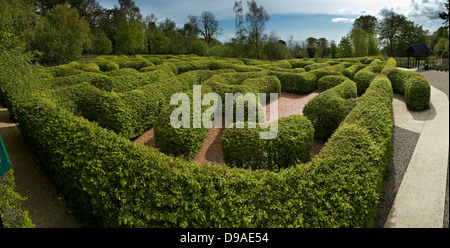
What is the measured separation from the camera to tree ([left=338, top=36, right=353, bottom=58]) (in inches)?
1775

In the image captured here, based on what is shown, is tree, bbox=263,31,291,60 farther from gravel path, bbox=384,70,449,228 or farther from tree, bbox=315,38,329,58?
gravel path, bbox=384,70,449,228

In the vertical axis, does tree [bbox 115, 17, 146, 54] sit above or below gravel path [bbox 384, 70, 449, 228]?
above

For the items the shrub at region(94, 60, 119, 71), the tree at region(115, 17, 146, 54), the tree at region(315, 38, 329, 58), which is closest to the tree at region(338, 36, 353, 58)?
the tree at region(315, 38, 329, 58)

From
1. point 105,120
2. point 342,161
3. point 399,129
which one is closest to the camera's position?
point 342,161

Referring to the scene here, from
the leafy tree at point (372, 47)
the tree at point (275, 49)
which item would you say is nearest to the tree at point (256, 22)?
the tree at point (275, 49)

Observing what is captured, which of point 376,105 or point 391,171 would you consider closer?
point 391,171

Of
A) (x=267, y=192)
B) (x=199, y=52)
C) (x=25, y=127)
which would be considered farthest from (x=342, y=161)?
(x=199, y=52)

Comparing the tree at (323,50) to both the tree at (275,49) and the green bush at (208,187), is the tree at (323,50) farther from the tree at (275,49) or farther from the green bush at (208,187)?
the green bush at (208,187)

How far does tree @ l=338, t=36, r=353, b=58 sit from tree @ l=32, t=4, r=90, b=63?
39.6 metres

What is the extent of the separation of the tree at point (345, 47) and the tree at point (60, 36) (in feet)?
130

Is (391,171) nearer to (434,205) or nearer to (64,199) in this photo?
(434,205)

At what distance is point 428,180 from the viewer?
6.64 m

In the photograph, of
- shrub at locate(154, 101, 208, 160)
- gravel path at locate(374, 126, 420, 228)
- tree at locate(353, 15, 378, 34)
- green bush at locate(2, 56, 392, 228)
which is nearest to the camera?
green bush at locate(2, 56, 392, 228)
